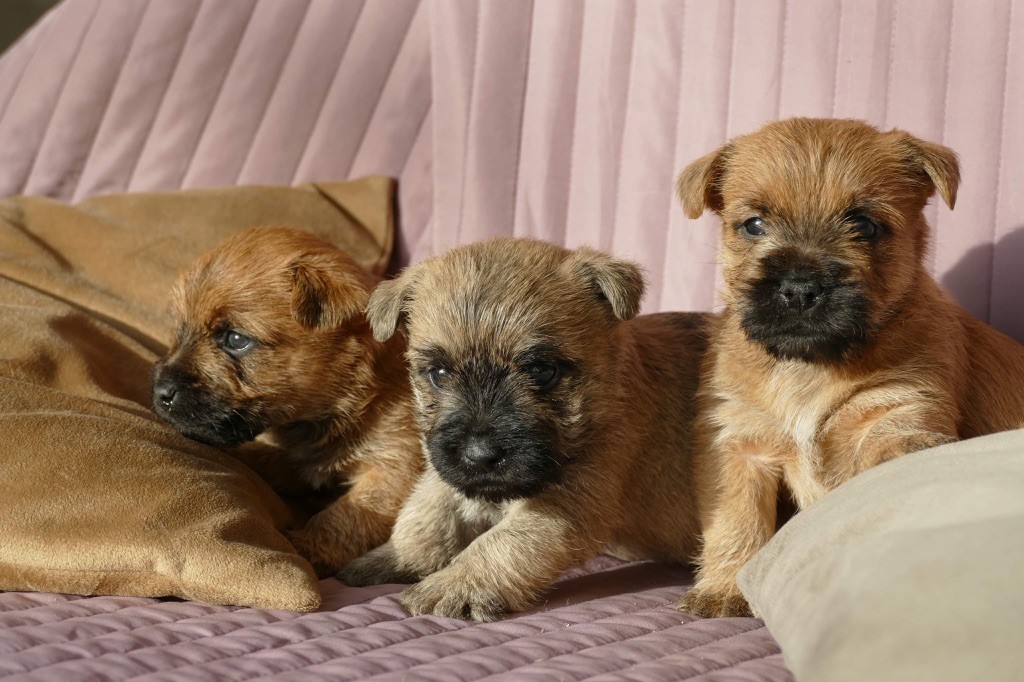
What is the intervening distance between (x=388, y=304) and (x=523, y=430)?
0.61 m

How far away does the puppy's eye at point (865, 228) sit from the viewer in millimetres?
2820

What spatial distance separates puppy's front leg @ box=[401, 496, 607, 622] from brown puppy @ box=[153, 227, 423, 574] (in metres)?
0.50

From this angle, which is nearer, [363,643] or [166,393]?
[363,643]

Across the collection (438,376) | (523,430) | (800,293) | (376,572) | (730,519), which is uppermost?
(800,293)

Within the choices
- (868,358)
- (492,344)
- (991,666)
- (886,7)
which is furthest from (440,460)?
(886,7)

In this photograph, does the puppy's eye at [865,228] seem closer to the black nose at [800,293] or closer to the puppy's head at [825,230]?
the puppy's head at [825,230]

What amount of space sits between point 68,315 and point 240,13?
5.86ft

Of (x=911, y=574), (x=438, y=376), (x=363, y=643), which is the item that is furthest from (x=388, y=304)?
(x=911, y=574)

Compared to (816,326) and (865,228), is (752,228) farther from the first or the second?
(816,326)

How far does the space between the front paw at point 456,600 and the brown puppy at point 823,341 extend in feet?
1.68

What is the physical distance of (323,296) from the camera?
3.41 meters

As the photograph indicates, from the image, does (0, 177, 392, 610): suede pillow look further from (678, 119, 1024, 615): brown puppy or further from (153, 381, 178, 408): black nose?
(678, 119, 1024, 615): brown puppy

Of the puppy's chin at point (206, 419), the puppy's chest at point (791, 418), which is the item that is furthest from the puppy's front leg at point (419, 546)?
the puppy's chest at point (791, 418)

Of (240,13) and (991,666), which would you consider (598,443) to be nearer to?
(991,666)
